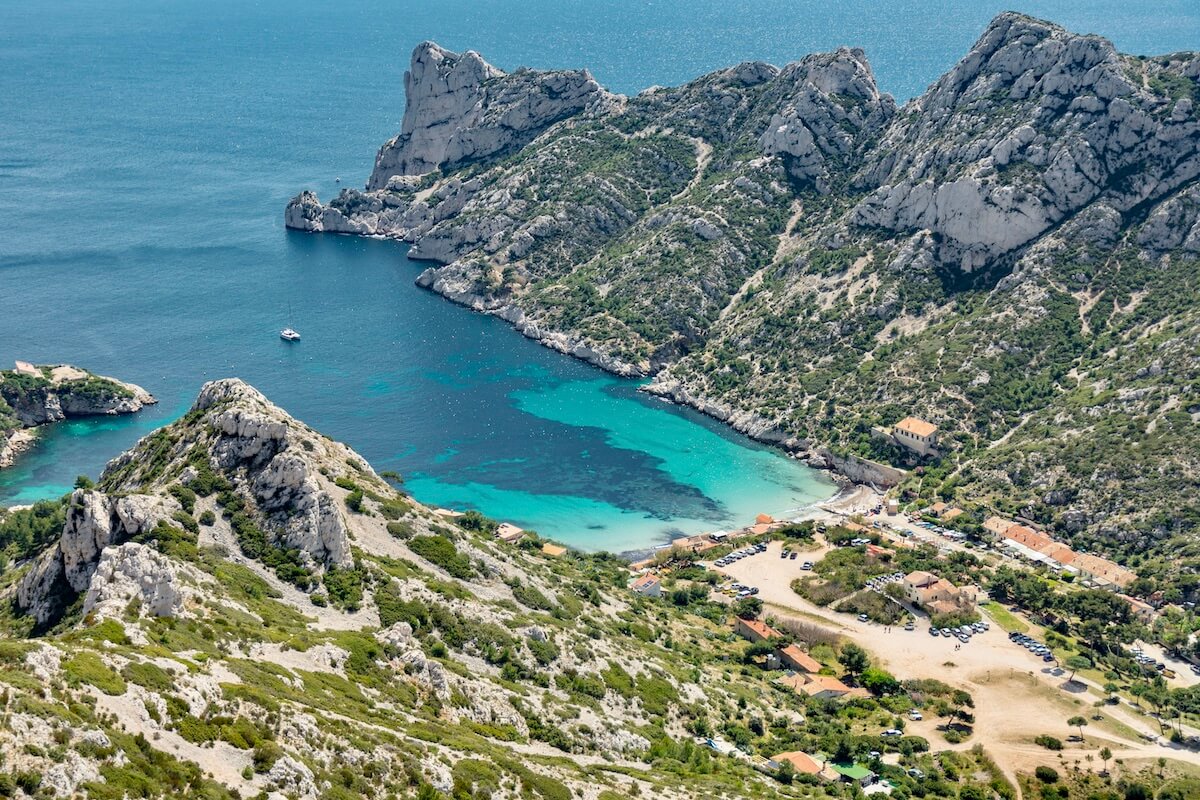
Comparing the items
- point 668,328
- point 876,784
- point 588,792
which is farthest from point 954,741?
point 668,328

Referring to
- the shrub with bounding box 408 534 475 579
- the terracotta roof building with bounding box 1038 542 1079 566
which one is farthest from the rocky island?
the terracotta roof building with bounding box 1038 542 1079 566

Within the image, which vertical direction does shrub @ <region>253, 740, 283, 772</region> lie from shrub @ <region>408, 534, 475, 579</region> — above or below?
above

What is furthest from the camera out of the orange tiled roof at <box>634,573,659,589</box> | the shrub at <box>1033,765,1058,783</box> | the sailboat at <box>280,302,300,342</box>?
the sailboat at <box>280,302,300,342</box>

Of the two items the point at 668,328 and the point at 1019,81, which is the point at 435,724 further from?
the point at 1019,81

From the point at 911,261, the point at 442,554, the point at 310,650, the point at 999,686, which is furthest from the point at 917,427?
the point at 310,650

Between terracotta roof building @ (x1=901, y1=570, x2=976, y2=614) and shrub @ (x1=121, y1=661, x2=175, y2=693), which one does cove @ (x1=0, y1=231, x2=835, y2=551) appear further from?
shrub @ (x1=121, y1=661, x2=175, y2=693)

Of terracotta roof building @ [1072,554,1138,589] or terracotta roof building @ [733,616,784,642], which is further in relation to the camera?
terracotta roof building @ [1072,554,1138,589]

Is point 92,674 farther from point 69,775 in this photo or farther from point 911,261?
point 911,261

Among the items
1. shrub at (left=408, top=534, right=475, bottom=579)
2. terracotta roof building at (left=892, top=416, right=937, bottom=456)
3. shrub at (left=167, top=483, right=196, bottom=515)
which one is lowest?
shrub at (left=408, top=534, right=475, bottom=579)
